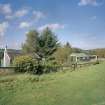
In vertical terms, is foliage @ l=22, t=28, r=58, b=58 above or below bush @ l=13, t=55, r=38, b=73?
above

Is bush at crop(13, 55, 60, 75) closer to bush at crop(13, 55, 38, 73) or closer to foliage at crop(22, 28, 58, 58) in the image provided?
bush at crop(13, 55, 38, 73)

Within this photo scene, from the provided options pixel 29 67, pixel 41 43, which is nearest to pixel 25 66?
pixel 29 67

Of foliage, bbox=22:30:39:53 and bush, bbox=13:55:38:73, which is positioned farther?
foliage, bbox=22:30:39:53

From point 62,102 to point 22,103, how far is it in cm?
162

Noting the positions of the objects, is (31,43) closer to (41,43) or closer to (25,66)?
(41,43)

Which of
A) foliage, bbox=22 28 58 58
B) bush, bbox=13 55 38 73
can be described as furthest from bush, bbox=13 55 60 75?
foliage, bbox=22 28 58 58

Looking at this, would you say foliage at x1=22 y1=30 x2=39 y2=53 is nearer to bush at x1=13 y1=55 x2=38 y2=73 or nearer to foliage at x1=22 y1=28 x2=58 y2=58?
foliage at x1=22 y1=28 x2=58 y2=58

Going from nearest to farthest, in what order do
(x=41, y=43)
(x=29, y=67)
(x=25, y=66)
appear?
1. (x=29, y=67)
2. (x=25, y=66)
3. (x=41, y=43)

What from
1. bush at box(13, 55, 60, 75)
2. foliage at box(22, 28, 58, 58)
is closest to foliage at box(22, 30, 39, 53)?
foliage at box(22, 28, 58, 58)

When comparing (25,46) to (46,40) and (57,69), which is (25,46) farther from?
(57,69)

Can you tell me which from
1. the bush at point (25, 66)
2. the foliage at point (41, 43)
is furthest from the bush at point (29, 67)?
the foliage at point (41, 43)

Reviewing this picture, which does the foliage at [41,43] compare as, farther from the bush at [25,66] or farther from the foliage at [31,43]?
the bush at [25,66]

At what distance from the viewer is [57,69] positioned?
25.2m

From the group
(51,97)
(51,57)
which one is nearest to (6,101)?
(51,97)
